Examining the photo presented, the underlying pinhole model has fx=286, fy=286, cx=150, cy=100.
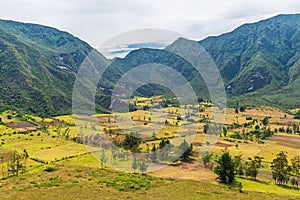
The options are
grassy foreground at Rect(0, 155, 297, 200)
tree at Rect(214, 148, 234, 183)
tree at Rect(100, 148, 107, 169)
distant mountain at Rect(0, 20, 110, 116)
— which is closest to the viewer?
grassy foreground at Rect(0, 155, 297, 200)

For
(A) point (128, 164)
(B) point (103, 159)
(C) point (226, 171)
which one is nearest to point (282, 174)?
(C) point (226, 171)

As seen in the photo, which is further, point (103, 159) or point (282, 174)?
point (103, 159)

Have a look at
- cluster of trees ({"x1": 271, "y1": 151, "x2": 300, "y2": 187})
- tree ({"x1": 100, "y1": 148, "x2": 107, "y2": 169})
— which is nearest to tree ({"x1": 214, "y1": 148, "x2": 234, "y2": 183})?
cluster of trees ({"x1": 271, "y1": 151, "x2": 300, "y2": 187})

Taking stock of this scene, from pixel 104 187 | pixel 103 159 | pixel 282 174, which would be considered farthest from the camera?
pixel 103 159

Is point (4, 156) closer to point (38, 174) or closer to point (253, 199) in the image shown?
point (38, 174)

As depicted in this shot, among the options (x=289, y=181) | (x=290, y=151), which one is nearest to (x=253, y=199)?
(x=289, y=181)

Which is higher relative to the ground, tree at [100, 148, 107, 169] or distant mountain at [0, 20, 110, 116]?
distant mountain at [0, 20, 110, 116]

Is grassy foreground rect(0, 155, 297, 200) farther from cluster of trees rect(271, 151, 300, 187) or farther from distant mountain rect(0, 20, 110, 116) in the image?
distant mountain rect(0, 20, 110, 116)

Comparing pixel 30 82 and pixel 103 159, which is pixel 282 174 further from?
pixel 30 82

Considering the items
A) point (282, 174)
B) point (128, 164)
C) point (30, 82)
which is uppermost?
point (30, 82)
